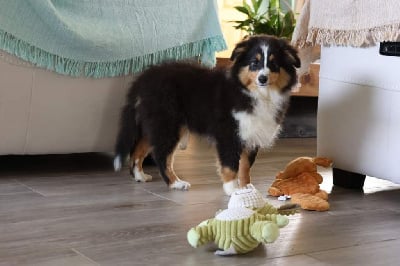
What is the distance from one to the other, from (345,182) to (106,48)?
3.53 ft

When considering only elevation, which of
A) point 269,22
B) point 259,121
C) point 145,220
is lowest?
point 145,220

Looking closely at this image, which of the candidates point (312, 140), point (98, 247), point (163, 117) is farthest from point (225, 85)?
point (312, 140)

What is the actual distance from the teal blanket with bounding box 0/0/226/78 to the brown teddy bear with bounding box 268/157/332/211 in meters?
0.67

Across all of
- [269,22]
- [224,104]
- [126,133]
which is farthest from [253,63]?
[269,22]

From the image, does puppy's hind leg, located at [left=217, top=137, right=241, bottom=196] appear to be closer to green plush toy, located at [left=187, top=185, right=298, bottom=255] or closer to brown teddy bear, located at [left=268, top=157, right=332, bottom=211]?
brown teddy bear, located at [left=268, top=157, right=332, bottom=211]

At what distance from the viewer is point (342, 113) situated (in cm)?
251

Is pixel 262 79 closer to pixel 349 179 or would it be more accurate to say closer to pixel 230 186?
pixel 230 186

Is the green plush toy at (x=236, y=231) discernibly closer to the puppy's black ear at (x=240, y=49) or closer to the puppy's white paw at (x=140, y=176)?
the puppy's black ear at (x=240, y=49)

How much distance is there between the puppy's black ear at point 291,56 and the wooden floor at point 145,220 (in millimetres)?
490

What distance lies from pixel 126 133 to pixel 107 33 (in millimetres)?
404

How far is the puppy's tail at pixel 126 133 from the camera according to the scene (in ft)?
8.52

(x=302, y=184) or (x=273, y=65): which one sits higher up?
(x=273, y=65)

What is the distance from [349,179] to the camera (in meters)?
2.57

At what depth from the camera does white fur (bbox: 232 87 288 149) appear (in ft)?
7.64
